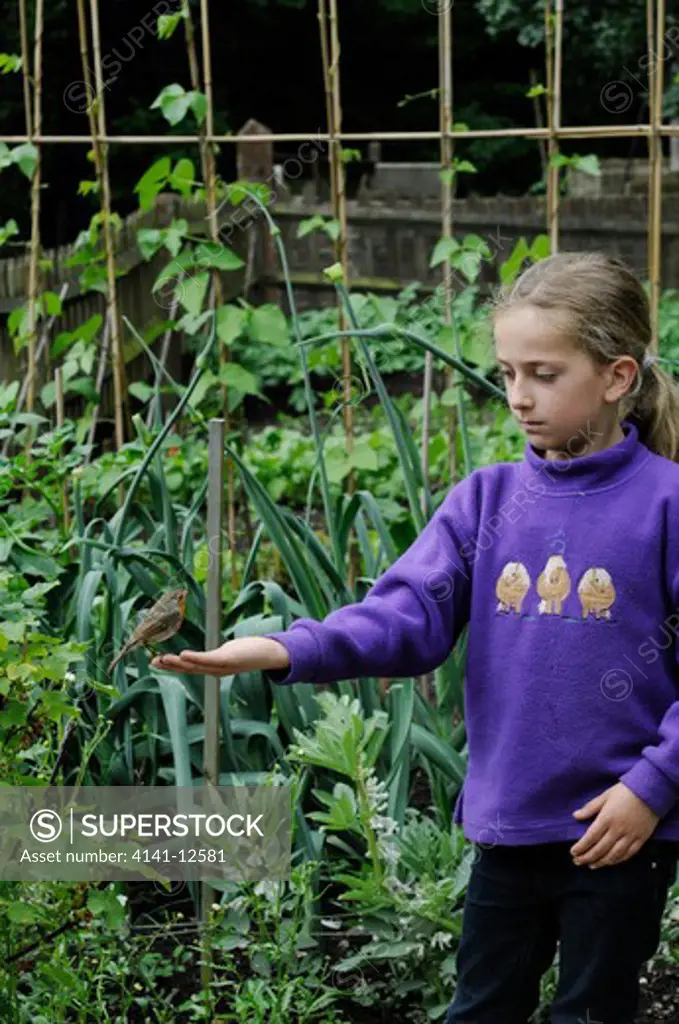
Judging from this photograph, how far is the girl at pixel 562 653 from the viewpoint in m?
1.84

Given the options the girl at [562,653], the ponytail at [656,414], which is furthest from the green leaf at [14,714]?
the ponytail at [656,414]

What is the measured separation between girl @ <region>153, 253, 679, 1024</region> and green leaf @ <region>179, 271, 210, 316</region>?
174 centimetres

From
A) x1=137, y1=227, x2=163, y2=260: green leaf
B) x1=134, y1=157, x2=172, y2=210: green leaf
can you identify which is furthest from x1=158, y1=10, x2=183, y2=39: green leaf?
x1=137, y1=227, x2=163, y2=260: green leaf

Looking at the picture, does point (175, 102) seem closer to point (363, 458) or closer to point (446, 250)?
point (446, 250)

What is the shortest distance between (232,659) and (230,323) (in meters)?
2.19

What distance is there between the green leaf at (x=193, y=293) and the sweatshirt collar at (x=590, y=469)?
1.80 m

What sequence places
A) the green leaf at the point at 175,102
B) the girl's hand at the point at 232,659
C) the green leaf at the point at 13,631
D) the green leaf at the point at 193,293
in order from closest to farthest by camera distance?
the girl's hand at the point at 232,659 → the green leaf at the point at 13,631 → the green leaf at the point at 193,293 → the green leaf at the point at 175,102

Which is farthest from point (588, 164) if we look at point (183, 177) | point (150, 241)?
point (150, 241)

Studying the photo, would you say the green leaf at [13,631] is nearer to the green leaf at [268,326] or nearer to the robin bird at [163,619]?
the robin bird at [163,619]

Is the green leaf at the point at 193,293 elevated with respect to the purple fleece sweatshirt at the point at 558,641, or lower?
Result: elevated

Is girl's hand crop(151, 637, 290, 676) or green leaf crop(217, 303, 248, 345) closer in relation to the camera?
girl's hand crop(151, 637, 290, 676)

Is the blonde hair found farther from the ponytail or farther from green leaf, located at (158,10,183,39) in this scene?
green leaf, located at (158,10,183,39)

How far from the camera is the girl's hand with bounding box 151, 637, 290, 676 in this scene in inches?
63.8

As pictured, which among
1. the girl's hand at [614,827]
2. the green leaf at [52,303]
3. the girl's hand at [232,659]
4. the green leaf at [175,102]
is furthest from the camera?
the green leaf at [52,303]
